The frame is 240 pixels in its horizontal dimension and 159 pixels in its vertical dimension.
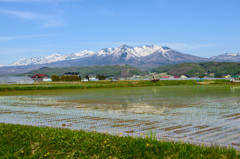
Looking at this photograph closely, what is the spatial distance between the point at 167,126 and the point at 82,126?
5343mm

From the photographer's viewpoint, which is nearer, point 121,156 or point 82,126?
point 121,156

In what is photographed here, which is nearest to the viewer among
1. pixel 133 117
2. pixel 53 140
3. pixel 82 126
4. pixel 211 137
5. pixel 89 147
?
pixel 89 147

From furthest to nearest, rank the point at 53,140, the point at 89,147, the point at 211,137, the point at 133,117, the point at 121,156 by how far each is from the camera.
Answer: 1. the point at 133,117
2. the point at 211,137
3. the point at 53,140
4. the point at 89,147
5. the point at 121,156

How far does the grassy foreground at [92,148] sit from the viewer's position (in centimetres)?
1034

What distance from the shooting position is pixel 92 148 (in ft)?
36.8

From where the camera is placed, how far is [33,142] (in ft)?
41.1

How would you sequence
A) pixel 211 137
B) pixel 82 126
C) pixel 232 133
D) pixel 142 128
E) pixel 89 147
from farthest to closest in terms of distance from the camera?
pixel 82 126 → pixel 142 128 → pixel 232 133 → pixel 211 137 → pixel 89 147

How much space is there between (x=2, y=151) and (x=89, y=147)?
12.1 ft

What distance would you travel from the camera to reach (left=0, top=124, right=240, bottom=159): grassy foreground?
10.3m

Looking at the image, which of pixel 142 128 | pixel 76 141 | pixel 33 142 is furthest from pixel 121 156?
pixel 142 128

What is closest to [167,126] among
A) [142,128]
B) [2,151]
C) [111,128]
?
[142,128]

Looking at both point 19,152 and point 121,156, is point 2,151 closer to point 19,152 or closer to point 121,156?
point 19,152

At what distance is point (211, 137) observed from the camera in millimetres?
13367

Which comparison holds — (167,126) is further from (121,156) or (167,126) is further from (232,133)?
(121,156)
